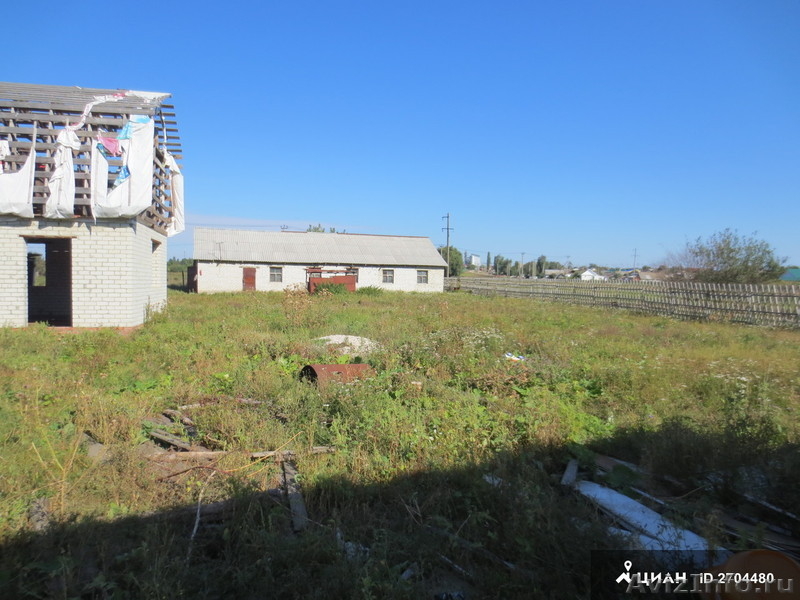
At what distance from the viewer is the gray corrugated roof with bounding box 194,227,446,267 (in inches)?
1196

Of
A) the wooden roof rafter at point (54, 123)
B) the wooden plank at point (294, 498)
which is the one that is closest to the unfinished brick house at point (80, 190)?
the wooden roof rafter at point (54, 123)

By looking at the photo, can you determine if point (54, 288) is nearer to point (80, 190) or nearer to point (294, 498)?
point (80, 190)

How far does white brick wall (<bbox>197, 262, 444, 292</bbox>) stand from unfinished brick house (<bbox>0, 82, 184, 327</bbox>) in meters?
18.3

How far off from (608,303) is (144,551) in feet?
70.1

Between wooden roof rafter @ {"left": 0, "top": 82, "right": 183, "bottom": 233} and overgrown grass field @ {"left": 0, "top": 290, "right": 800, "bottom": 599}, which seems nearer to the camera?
overgrown grass field @ {"left": 0, "top": 290, "right": 800, "bottom": 599}

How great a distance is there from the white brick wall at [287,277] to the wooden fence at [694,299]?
9.82 m

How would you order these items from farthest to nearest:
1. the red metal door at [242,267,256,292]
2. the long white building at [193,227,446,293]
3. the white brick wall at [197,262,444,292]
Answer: the red metal door at [242,267,256,292] → the long white building at [193,227,446,293] → the white brick wall at [197,262,444,292]

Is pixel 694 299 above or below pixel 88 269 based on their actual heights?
below

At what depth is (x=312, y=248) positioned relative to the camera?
1304 inches

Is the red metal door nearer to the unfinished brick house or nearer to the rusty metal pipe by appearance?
the unfinished brick house

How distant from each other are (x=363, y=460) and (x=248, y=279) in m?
27.4

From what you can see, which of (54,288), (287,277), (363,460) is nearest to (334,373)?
(363,460)

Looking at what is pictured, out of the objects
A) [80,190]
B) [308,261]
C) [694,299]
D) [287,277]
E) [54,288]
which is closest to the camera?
[80,190]

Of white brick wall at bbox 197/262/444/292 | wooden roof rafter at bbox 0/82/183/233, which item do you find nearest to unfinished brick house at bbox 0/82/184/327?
wooden roof rafter at bbox 0/82/183/233
